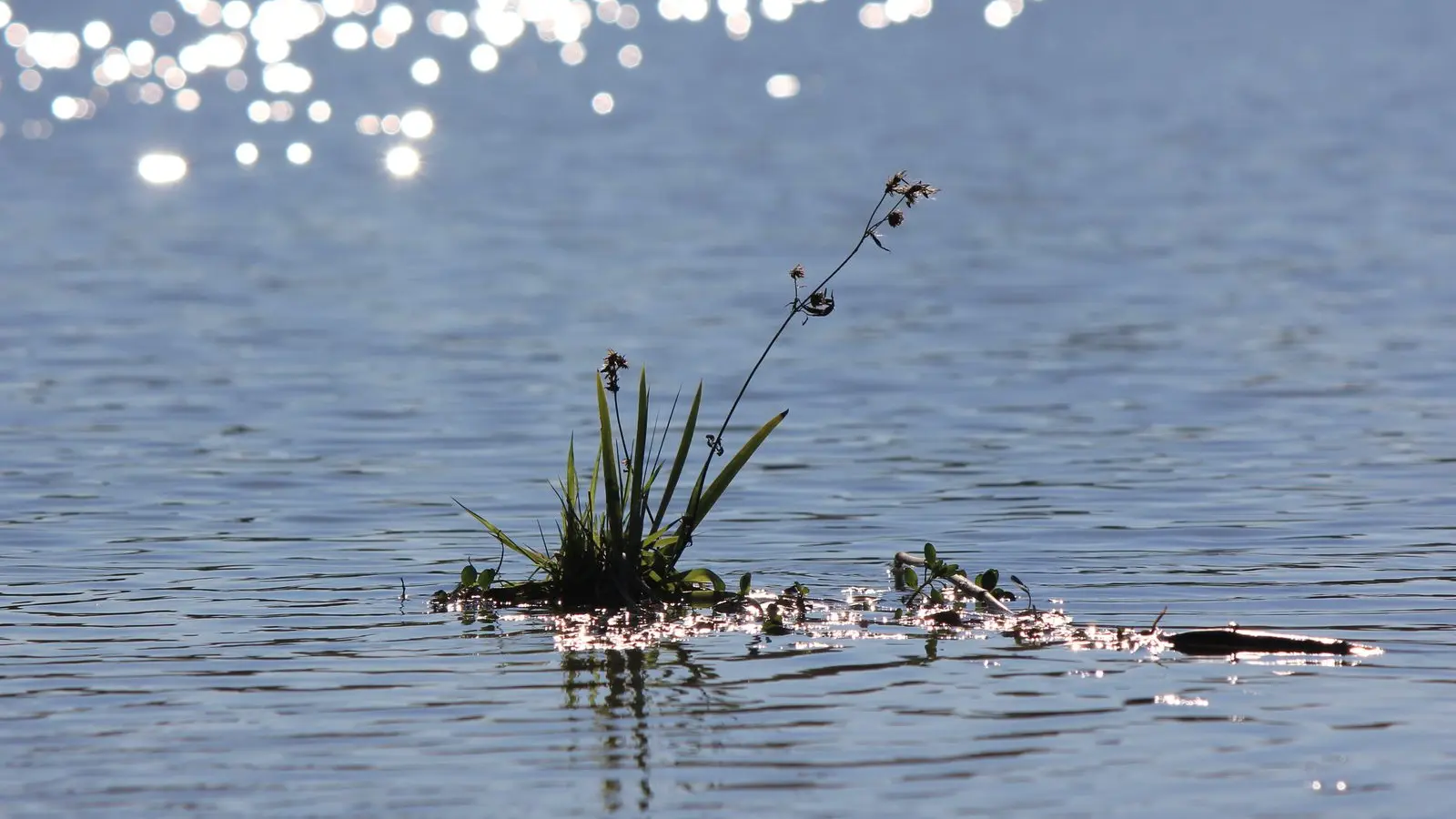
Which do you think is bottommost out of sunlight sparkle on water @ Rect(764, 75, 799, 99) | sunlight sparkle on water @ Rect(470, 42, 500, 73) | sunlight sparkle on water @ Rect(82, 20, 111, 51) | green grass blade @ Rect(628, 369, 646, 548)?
green grass blade @ Rect(628, 369, 646, 548)

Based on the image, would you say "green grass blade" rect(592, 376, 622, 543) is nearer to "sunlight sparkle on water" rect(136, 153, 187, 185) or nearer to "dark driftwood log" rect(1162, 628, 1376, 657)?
"dark driftwood log" rect(1162, 628, 1376, 657)

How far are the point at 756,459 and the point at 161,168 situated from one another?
2641cm

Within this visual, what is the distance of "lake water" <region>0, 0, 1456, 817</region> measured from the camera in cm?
679

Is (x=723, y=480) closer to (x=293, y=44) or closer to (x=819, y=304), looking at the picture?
(x=819, y=304)

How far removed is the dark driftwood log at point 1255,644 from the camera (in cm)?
Result: 800

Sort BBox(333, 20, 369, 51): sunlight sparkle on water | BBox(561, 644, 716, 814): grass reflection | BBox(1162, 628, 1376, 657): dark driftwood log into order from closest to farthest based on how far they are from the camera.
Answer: BBox(561, 644, 716, 814): grass reflection < BBox(1162, 628, 1376, 657): dark driftwood log < BBox(333, 20, 369, 51): sunlight sparkle on water

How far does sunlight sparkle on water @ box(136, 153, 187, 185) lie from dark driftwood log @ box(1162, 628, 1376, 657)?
29.8 m

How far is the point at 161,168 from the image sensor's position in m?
37.4

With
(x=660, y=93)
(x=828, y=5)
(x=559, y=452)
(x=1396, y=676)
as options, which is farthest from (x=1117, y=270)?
(x=828, y=5)

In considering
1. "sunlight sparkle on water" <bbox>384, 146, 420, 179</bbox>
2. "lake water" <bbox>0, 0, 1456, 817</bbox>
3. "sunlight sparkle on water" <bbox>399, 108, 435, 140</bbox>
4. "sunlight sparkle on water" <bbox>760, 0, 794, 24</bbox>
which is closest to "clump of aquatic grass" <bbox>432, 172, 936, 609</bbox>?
"lake water" <bbox>0, 0, 1456, 817</bbox>

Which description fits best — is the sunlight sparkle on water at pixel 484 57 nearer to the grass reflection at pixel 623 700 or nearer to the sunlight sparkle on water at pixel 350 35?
the sunlight sparkle on water at pixel 350 35

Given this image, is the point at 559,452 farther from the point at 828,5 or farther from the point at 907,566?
the point at 828,5

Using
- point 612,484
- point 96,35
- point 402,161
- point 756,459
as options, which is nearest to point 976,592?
point 612,484

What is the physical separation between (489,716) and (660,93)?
45748mm
